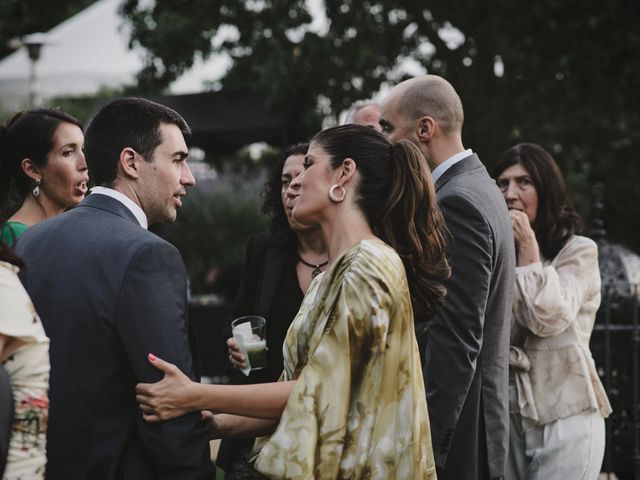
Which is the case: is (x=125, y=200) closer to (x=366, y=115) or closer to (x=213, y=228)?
(x=366, y=115)

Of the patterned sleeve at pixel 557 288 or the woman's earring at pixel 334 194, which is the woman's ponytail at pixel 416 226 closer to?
the woman's earring at pixel 334 194

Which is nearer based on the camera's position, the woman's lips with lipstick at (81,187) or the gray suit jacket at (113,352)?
the gray suit jacket at (113,352)

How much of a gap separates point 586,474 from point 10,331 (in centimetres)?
287

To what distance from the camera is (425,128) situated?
391 centimetres

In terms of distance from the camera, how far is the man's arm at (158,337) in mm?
2631

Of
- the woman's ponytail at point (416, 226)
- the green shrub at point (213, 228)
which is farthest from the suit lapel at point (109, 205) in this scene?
the green shrub at point (213, 228)

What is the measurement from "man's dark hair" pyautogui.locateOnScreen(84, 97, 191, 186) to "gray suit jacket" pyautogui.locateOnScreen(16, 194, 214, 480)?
0.34 m

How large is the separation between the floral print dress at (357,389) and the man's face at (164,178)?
0.70 meters

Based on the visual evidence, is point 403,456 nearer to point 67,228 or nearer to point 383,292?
point 383,292

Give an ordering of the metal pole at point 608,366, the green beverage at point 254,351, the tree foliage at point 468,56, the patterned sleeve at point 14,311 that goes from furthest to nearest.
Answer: the tree foliage at point 468,56 < the metal pole at point 608,366 < the green beverage at point 254,351 < the patterned sleeve at point 14,311

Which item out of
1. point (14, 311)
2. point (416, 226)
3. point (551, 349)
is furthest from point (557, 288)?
point (14, 311)

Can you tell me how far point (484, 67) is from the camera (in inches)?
431

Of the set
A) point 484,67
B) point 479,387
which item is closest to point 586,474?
point 479,387

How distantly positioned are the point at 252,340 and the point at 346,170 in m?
0.83
